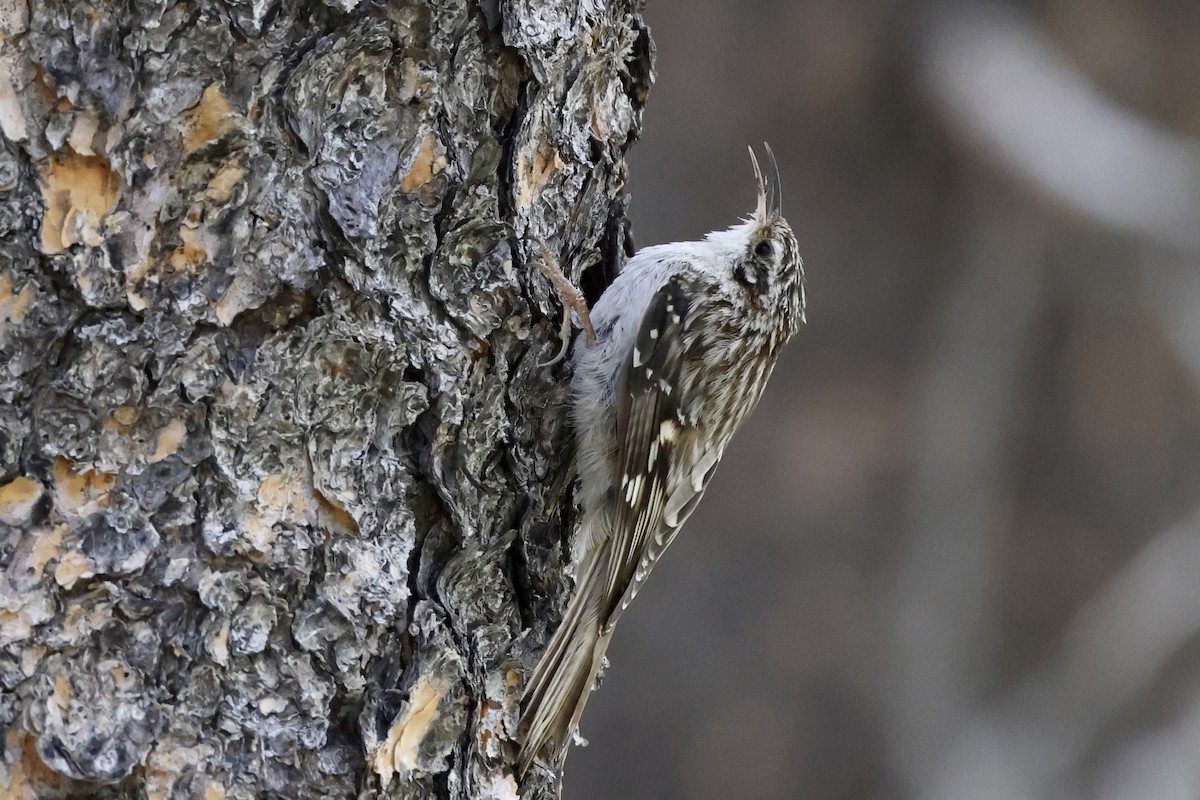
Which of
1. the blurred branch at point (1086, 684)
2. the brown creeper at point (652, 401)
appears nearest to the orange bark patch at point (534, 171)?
the brown creeper at point (652, 401)

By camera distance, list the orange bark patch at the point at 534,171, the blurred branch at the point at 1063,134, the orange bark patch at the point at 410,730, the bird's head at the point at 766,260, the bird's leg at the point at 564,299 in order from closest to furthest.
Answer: the orange bark patch at the point at 410,730 → the orange bark patch at the point at 534,171 → the bird's leg at the point at 564,299 → the bird's head at the point at 766,260 → the blurred branch at the point at 1063,134

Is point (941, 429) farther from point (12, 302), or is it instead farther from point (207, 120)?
point (12, 302)

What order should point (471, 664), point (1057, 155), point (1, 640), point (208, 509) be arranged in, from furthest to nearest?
point (1057, 155)
point (471, 664)
point (208, 509)
point (1, 640)

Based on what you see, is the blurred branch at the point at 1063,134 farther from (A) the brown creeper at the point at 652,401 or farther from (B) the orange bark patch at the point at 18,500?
(B) the orange bark patch at the point at 18,500

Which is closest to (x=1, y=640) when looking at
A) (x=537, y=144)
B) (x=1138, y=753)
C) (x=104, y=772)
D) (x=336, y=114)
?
(x=104, y=772)

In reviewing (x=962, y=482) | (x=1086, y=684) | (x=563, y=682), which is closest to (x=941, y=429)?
(x=962, y=482)

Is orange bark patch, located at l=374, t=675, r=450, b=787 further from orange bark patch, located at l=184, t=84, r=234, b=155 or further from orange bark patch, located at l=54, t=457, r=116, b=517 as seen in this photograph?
orange bark patch, located at l=184, t=84, r=234, b=155

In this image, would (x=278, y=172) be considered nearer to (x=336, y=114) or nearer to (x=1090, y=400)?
(x=336, y=114)
